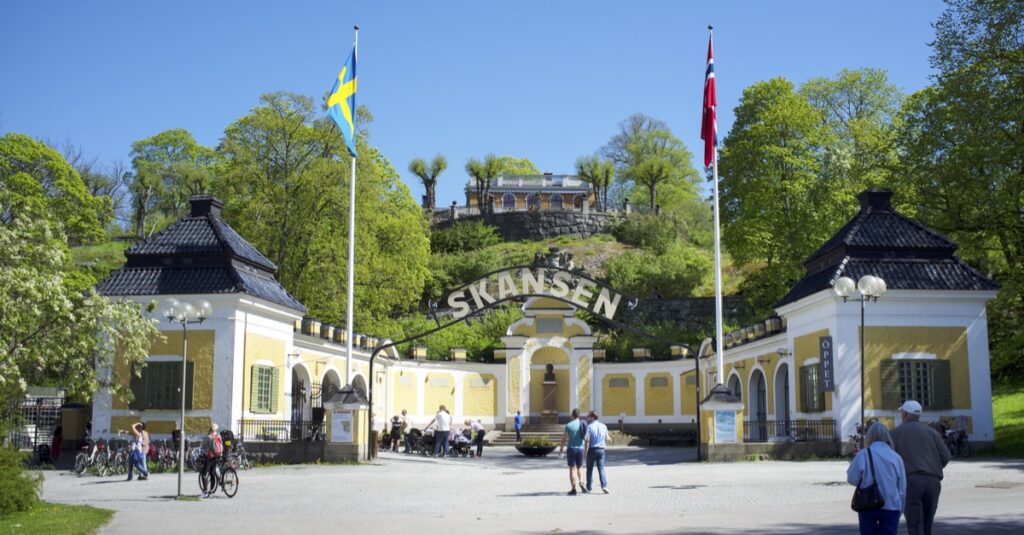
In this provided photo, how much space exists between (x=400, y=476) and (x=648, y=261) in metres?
43.3

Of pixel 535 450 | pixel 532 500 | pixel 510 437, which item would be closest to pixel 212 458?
pixel 532 500

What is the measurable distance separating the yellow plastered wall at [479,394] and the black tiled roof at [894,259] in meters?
19.7

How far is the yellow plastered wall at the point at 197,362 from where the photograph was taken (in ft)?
86.0

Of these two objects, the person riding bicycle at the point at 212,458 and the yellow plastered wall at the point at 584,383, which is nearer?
the person riding bicycle at the point at 212,458

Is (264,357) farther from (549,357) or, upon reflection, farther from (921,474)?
(549,357)

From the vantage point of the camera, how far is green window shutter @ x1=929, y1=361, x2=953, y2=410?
26.0 metres

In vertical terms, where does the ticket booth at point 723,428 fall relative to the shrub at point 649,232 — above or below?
below

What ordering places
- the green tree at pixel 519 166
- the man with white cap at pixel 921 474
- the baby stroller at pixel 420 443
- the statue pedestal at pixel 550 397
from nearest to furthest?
the man with white cap at pixel 921 474 < the baby stroller at pixel 420 443 < the statue pedestal at pixel 550 397 < the green tree at pixel 519 166

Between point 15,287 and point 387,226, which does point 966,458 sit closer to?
point 15,287

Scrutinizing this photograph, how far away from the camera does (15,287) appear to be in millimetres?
22281

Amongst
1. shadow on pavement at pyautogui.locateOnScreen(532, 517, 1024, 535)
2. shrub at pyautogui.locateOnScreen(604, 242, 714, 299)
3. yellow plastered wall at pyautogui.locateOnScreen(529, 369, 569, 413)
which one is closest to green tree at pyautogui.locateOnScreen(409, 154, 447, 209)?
shrub at pyautogui.locateOnScreen(604, 242, 714, 299)

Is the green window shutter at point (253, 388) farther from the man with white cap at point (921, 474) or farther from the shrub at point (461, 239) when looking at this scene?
the shrub at point (461, 239)

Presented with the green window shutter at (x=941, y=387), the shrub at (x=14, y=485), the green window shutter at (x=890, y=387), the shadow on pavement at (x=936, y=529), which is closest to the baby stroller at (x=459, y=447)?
the green window shutter at (x=890, y=387)

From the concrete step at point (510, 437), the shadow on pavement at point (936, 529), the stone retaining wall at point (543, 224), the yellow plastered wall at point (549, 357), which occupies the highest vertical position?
the stone retaining wall at point (543, 224)
